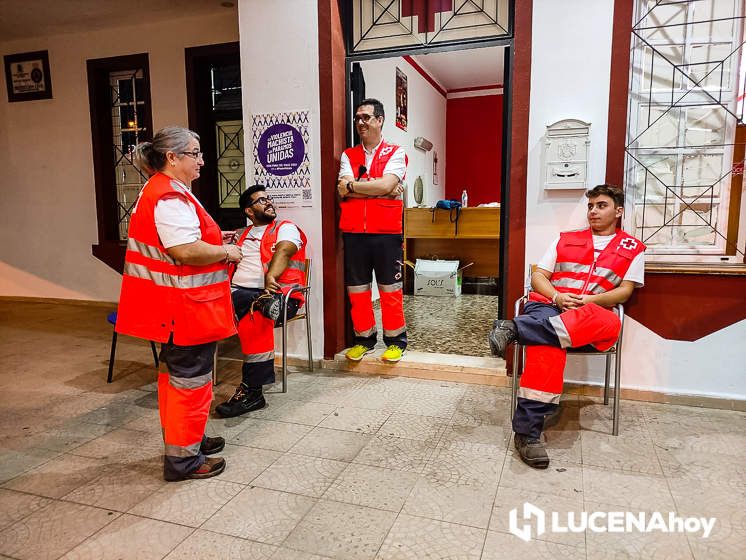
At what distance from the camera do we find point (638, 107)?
3000 millimetres

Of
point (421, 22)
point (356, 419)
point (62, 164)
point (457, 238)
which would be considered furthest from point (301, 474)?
point (62, 164)

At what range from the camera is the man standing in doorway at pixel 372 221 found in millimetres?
3420

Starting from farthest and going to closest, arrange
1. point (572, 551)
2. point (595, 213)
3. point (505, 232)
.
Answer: point (505, 232) < point (595, 213) < point (572, 551)

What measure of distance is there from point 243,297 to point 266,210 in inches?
23.8

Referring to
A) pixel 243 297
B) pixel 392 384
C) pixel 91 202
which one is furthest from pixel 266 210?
pixel 91 202

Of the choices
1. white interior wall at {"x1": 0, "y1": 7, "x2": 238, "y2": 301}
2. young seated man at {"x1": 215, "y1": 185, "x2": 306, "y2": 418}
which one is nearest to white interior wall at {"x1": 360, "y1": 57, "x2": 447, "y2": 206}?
white interior wall at {"x1": 0, "y1": 7, "x2": 238, "y2": 301}

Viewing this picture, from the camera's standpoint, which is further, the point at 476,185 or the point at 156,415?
the point at 476,185

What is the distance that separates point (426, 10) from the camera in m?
3.46

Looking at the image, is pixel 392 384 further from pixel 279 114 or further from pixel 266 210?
pixel 279 114

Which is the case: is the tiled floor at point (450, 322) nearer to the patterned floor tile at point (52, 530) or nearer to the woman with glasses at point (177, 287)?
the woman with glasses at point (177, 287)

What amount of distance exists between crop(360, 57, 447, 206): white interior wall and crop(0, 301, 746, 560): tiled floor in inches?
135

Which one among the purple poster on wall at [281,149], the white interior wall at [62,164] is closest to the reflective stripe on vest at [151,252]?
the purple poster on wall at [281,149]

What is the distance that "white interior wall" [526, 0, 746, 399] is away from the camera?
9.50ft

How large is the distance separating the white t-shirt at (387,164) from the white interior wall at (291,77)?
0.17 m
